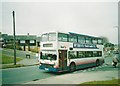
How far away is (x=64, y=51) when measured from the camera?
48.9 feet

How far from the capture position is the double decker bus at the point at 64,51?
567 inches

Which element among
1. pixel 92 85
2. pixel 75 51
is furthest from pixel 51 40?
pixel 92 85

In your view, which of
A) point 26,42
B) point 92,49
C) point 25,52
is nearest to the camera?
point 92,49

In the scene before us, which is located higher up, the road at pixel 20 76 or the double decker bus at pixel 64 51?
the double decker bus at pixel 64 51

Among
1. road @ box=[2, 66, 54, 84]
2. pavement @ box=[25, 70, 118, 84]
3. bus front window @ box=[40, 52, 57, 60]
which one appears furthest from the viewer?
bus front window @ box=[40, 52, 57, 60]

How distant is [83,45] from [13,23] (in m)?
8.06

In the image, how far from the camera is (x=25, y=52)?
28609 mm

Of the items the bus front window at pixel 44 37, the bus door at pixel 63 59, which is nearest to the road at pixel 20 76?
the bus door at pixel 63 59

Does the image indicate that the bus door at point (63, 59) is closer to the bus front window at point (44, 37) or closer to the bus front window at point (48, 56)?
the bus front window at point (48, 56)

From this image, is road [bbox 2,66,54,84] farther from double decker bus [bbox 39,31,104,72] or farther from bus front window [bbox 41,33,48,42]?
bus front window [bbox 41,33,48,42]

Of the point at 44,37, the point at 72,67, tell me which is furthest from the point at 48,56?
the point at 72,67

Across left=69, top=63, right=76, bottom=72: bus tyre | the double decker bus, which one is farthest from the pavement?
left=69, top=63, right=76, bottom=72: bus tyre

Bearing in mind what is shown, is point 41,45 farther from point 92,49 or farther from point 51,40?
point 92,49

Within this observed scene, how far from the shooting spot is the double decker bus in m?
14.4
